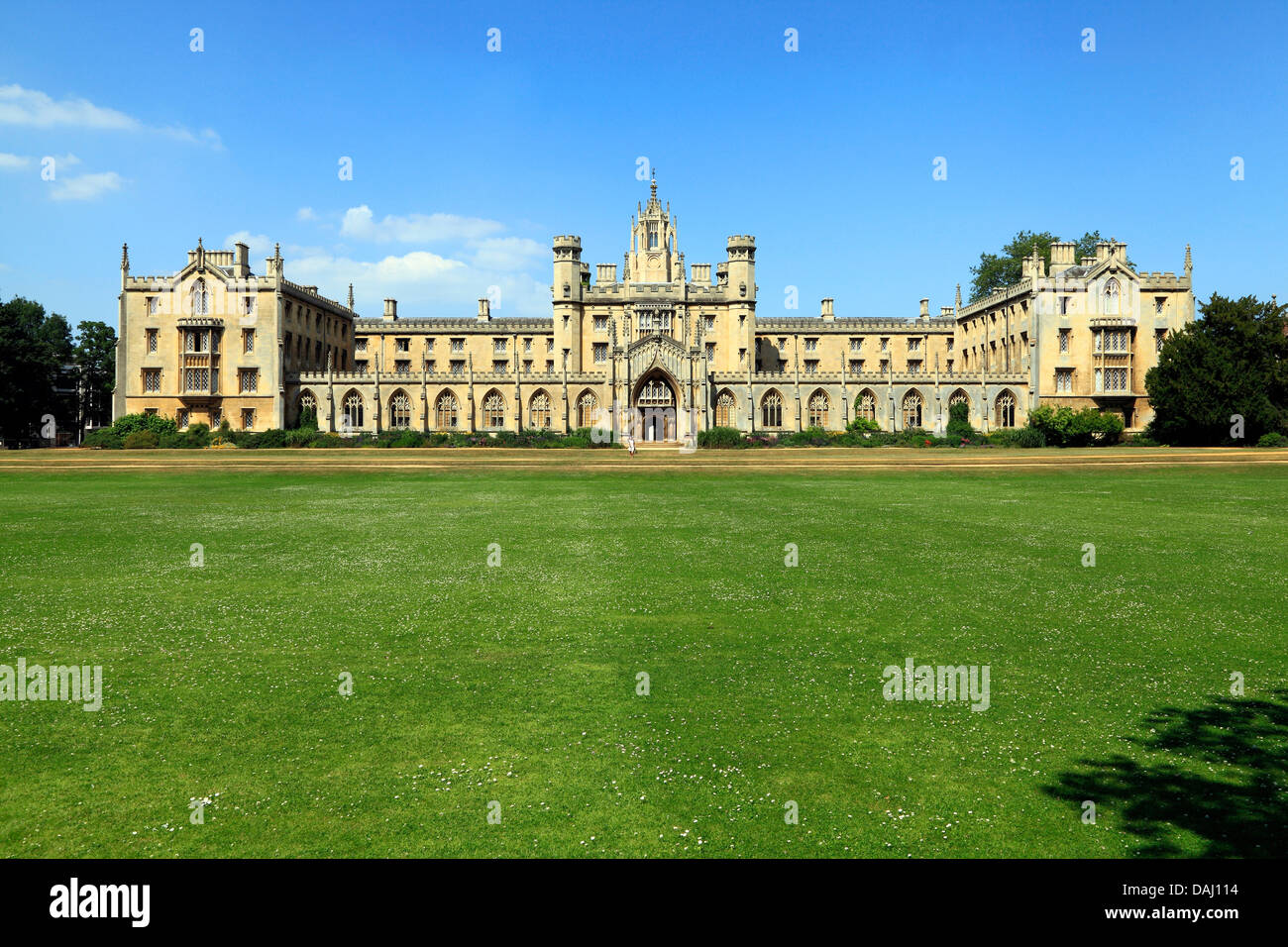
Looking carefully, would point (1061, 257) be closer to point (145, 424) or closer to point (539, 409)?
point (539, 409)

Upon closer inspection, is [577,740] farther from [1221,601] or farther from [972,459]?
[972,459]

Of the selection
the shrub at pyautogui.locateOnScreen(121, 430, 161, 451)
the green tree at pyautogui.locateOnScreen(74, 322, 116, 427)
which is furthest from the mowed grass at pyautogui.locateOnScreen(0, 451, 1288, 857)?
the green tree at pyautogui.locateOnScreen(74, 322, 116, 427)

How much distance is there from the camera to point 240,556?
1602cm

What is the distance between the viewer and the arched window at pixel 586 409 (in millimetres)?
71000

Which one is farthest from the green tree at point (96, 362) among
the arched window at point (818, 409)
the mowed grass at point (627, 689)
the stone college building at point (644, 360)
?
the mowed grass at point (627, 689)

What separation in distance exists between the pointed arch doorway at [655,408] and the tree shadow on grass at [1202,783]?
201 feet

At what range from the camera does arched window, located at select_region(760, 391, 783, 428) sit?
72188 millimetres

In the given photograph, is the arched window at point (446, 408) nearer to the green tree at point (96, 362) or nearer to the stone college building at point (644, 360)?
the stone college building at point (644, 360)

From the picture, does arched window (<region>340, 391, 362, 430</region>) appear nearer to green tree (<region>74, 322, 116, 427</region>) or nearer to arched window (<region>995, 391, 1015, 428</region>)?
green tree (<region>74, 322, 116, 427</region>)

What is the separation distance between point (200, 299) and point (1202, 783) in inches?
3051

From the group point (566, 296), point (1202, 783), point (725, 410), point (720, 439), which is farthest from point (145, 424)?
point (1202, 783)
